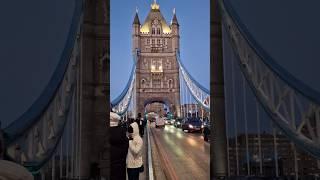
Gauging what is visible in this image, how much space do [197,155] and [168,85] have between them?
6929 cm

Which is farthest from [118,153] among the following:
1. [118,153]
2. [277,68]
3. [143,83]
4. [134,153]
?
[143,83]

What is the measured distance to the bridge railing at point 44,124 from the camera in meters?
3.01

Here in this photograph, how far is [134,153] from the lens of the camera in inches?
201

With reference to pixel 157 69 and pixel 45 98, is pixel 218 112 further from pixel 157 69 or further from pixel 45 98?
pixel 157 69

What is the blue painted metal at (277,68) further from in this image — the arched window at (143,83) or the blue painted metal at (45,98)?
the arched window at (143,83)

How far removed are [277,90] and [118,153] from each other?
109 inches

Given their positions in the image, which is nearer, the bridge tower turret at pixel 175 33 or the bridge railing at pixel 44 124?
the bridge railing at pixel 44 124

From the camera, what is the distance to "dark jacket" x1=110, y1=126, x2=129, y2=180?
592 centimetres

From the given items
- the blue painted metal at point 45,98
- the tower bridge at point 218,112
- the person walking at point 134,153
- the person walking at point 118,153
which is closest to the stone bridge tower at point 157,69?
the person walking at point 118,153

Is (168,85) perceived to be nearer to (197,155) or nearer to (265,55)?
(197,155)

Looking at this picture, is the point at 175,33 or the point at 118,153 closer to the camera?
the point at 118,153

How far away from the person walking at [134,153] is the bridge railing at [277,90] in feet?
5.02

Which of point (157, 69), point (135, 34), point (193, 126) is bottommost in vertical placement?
point (193, 126)

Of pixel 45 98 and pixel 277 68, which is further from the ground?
pixel 277 68
